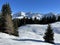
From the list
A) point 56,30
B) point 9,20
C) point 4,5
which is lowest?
point 56,30

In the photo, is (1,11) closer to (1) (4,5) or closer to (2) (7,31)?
(1) (4,5)

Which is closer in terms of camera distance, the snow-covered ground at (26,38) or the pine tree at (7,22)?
the snow-covered ground at (26,38)

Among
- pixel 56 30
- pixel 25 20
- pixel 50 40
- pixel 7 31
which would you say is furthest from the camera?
pixel 25 20

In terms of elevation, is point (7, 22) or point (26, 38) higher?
point (7, 22)

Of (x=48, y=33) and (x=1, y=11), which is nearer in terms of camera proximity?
(x=48, y=33)

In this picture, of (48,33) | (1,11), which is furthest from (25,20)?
(48,33)

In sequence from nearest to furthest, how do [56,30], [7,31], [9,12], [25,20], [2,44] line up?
[2,44]
[7,31]
[9,12]
[56,30]
[25,20]

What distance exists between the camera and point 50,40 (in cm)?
3766

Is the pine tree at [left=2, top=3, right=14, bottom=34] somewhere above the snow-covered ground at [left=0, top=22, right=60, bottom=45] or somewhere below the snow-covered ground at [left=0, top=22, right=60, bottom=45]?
above

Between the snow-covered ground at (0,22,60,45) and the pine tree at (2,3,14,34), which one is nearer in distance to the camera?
the snow-covered ground at (0,22,60,45)

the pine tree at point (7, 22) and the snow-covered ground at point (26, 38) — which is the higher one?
the pine tree at point (7, 22)

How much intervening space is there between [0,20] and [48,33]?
66.4ft

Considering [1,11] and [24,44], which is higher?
[1,11]

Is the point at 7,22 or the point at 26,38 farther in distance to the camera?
the point at 7,22
